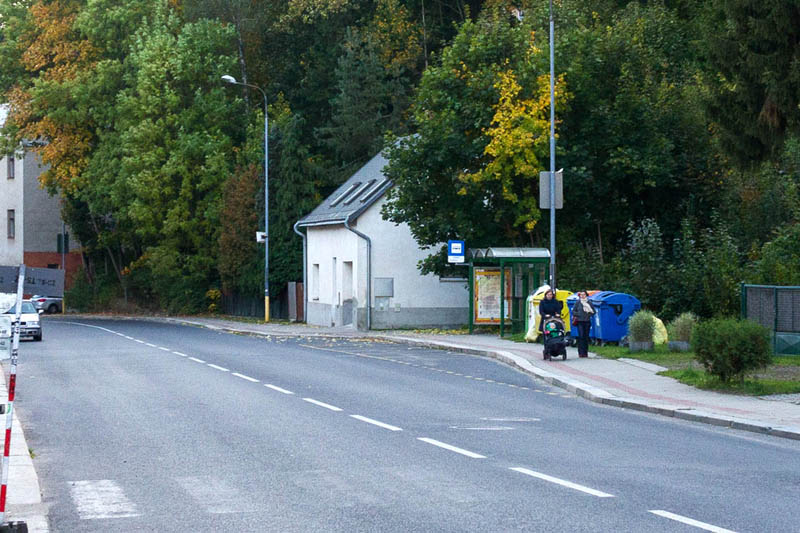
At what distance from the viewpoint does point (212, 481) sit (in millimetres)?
10023

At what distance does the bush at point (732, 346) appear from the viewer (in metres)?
17.0

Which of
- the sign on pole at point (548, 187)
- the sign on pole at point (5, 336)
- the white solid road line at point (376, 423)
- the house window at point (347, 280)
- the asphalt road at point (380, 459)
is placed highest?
the sign on pole at point (548, 187)

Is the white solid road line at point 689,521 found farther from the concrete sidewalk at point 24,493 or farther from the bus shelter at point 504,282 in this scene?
the bus shelter at point 504,282

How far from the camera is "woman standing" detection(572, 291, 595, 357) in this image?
974 inches

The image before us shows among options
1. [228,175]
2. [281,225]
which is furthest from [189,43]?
[281,225]

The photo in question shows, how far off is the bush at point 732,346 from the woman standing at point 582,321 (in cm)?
704

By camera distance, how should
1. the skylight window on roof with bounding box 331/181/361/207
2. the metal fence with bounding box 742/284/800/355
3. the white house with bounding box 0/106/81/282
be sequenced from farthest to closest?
the white house with bounding box 0/106/81/282 → the skylight window on roof with bounding box 331/181/361/207 → the metal fence with bounding box 742/284/800/355

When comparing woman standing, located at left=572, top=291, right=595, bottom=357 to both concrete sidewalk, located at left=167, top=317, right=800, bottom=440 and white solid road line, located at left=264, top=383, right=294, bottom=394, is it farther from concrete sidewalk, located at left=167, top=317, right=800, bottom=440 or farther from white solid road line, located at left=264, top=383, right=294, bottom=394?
white solid road line, located at left=264, top=383, right=294, bottom=394

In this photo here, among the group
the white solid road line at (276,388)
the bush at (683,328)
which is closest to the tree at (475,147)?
the bush at (683,328)

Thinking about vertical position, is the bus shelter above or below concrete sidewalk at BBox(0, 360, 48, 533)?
above

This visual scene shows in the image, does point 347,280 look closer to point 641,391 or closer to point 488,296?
point 488,296

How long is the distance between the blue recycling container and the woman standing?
181 centimetres

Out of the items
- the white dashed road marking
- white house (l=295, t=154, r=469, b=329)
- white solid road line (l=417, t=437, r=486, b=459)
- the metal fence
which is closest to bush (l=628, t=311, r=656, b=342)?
the metal fence

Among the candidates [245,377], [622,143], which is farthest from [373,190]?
[245,377]
